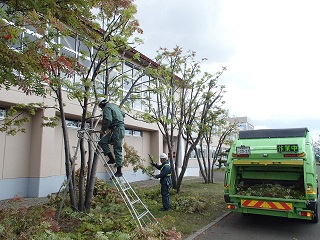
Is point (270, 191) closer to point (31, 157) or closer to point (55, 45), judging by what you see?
point (55, 45)

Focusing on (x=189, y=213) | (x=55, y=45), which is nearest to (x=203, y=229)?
(x=189, y=213)

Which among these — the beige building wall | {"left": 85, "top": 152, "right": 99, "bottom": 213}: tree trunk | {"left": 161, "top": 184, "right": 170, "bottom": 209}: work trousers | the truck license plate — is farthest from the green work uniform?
the beige building wall

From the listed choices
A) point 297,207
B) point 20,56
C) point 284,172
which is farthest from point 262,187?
point 20,56

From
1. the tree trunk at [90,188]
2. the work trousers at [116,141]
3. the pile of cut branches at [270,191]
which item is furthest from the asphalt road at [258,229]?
the tree trunk at [90,188]

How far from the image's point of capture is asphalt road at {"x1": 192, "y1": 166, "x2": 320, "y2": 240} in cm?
646

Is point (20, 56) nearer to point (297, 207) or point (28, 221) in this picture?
point (28, 221)

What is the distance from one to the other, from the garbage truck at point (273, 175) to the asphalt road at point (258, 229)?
0.44 meters

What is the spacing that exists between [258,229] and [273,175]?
1.54 meters

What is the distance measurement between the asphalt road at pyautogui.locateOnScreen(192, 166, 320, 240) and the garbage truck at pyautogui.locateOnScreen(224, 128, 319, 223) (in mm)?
440

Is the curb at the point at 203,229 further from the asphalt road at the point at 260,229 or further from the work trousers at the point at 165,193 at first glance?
the work trousers at the point at 165,193

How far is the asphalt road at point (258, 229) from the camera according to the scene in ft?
21.2

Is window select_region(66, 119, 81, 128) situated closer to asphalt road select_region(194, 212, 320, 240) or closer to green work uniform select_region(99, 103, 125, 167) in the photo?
green work uniform select_region(99, 103, 125, 167)

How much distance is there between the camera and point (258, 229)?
7.11 meters

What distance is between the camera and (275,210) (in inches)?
258
